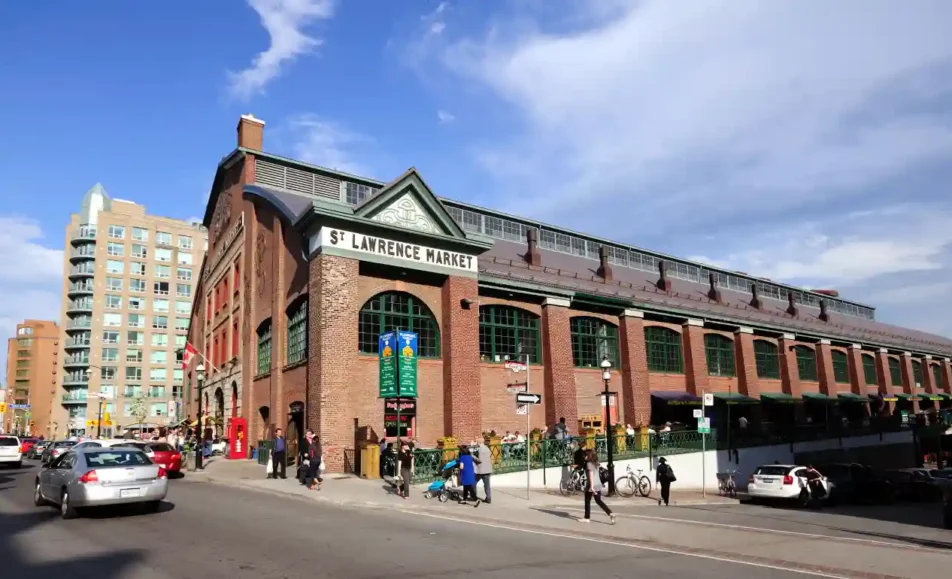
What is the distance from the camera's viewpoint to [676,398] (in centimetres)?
3634

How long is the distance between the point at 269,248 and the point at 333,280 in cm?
900

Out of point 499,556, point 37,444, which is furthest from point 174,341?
point 499,556

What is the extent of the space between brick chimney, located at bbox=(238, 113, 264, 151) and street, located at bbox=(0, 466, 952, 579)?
24.0 meters

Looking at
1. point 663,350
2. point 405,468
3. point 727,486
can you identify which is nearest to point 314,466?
point 405,468

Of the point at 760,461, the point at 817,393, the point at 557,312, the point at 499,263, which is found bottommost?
the point at 760,461

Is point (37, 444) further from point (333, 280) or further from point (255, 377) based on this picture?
point (333, 280)

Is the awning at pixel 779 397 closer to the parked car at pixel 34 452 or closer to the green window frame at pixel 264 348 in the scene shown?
the green window frame at pixel 264 348

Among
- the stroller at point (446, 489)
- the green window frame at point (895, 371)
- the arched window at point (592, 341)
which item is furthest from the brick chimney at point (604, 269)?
the green window frame at point (895, 371)

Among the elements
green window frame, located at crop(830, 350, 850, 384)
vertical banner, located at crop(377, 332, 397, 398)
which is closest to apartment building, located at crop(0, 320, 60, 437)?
green window frame, located at crop(830, 350, 850, 384)

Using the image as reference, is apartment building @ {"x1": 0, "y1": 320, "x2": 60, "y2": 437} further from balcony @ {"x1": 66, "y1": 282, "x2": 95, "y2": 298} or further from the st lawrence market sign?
the st lawrence market sign

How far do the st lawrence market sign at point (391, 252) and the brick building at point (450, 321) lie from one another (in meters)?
0.05

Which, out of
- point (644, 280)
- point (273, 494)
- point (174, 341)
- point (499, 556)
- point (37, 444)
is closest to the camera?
point (499, 556)

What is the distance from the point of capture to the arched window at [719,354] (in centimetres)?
4191

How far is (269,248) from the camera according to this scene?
1284 inches
